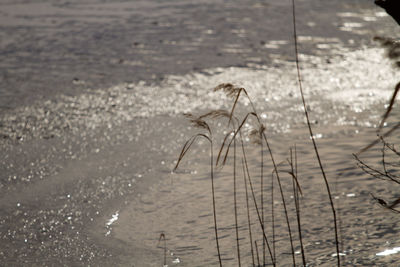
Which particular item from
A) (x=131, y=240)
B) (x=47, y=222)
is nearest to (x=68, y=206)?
(x=47, y=222)

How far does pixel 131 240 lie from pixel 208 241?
1.03 feet

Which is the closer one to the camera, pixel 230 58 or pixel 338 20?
pixel 230 58

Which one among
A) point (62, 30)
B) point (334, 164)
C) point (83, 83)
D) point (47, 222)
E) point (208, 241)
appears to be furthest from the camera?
point (62, 30)

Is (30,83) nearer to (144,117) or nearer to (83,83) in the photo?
(83,83)

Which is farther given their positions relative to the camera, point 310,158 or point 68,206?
point 310,158

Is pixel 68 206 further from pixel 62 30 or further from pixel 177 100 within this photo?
pixel 62 30

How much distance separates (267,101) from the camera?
13.5ft

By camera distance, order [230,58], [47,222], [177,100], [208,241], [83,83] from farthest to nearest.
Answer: [230,58], [83,83], [177,100], [47,222], [208,241]

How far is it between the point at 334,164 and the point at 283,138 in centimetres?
55

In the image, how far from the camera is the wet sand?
2.33 m

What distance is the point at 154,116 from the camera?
154 inches

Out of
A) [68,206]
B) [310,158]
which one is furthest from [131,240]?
[310,158]

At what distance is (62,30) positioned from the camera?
20.6 ft

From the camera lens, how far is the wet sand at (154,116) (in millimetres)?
2326
